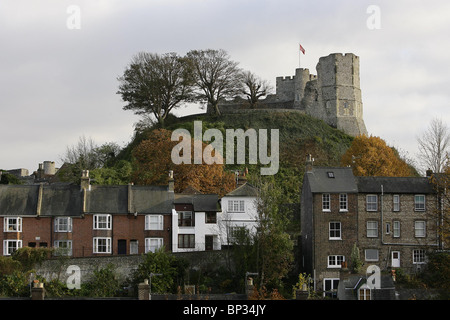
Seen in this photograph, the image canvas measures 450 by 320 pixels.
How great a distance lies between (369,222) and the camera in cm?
5766

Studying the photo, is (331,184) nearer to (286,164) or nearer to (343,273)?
(343,273)

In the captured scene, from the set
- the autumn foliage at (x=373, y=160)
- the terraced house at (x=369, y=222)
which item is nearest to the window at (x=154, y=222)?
the terraced house at (x=369, y=222)

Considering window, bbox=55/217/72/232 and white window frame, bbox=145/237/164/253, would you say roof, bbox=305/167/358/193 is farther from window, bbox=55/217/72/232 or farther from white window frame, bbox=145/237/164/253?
window, bbox=55/217/72/232

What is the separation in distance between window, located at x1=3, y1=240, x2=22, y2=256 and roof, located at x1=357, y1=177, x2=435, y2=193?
85.3ft

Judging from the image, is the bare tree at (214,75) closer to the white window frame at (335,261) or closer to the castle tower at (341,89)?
the castle tower at (341,89)

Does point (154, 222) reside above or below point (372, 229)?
above

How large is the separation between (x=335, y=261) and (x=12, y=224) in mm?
24657

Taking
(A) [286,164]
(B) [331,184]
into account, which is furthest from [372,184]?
(A) [286,164]

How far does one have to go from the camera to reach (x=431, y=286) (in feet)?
178

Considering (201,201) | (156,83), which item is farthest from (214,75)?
(201,201)

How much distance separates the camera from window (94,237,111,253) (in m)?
61.3

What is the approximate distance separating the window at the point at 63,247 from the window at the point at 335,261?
1899cm

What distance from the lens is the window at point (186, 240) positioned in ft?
201

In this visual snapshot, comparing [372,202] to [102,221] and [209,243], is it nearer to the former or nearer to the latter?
[209,243]
